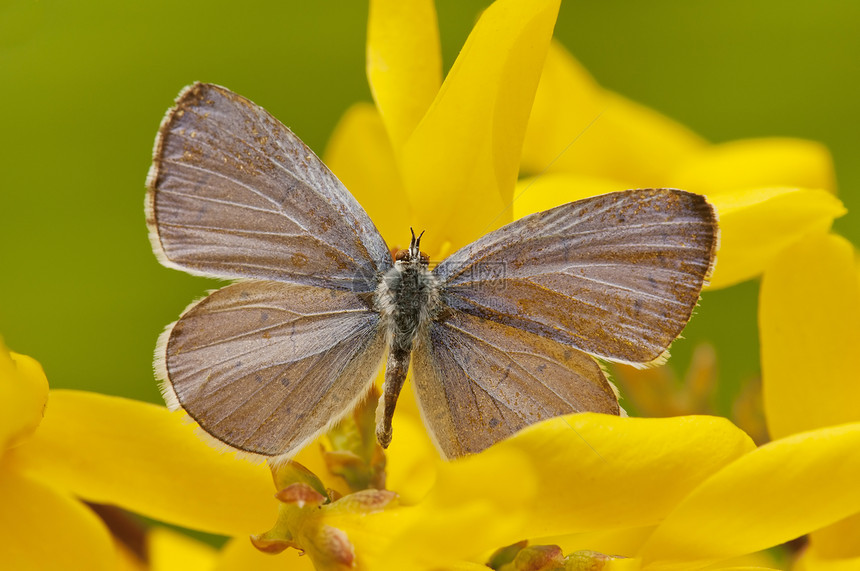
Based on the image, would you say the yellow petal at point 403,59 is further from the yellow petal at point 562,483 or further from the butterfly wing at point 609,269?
the yellow petal at point 562,483

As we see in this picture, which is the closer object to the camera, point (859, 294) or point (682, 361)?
point (859, 294)

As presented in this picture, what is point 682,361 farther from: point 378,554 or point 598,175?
point 378,554

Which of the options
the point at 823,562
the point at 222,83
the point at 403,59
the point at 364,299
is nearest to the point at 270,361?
the point at 364,299

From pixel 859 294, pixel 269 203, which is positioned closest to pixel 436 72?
pixel 269 203

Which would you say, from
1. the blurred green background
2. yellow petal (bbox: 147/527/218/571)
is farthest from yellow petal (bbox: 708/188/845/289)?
the blurred green background

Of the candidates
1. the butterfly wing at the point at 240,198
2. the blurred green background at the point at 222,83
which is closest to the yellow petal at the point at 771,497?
the butterfly wing at the point at 240,198
